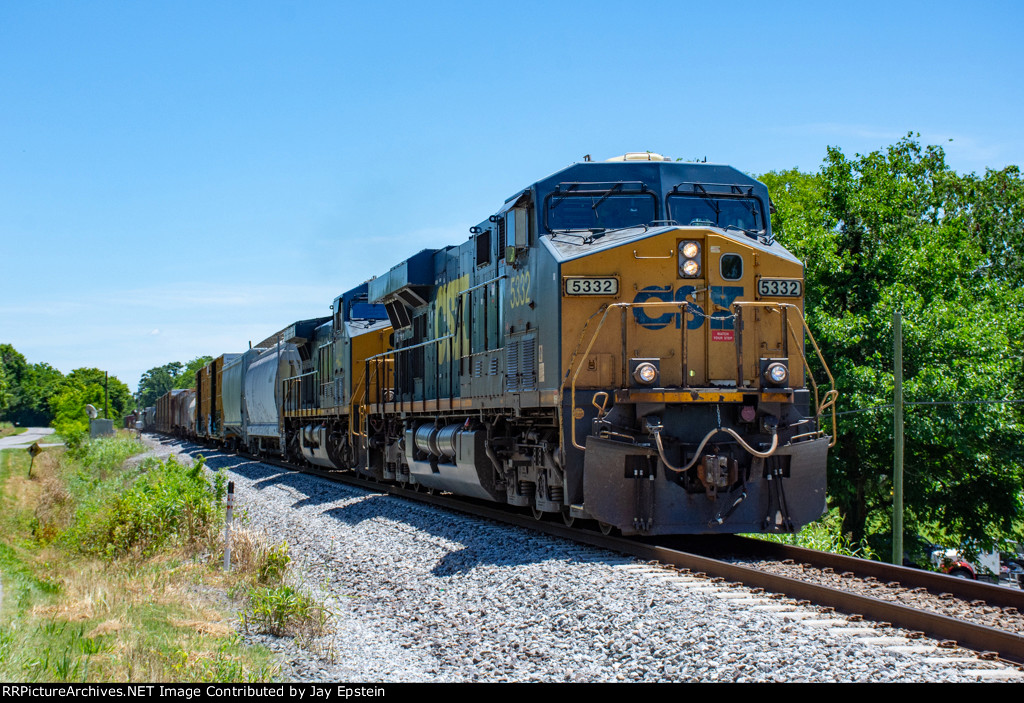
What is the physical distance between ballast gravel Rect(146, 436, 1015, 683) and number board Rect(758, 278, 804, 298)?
3.22 meters

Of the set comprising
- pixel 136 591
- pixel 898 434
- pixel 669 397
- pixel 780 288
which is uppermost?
pixel 780 288

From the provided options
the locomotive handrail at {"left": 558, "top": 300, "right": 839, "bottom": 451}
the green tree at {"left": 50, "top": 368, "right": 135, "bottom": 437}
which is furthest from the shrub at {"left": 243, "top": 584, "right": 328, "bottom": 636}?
the green tree at {"left": 50, "top": 368, "right": 135, "bottom": 437}

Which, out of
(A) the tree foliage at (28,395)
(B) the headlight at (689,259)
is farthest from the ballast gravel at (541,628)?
(A) the tree foliage at (28,395)

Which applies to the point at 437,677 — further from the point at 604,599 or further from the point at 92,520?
the point at 92,520

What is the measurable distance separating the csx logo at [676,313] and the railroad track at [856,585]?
228 cm

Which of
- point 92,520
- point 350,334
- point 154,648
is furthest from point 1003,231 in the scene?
point 154,648

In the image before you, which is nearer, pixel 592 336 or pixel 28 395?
pixel 592 336

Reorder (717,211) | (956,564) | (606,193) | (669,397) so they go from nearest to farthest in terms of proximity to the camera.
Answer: (669,397), (606,193), (717,211), (956,564)

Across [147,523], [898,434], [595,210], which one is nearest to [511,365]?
[595,210]

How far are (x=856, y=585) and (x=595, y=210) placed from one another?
15.9 ft

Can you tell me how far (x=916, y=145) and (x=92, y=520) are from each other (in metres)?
34.9

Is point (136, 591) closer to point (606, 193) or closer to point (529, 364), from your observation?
point (529, 364)

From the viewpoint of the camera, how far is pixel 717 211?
10391mm

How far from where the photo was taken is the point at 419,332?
16.5 metres
